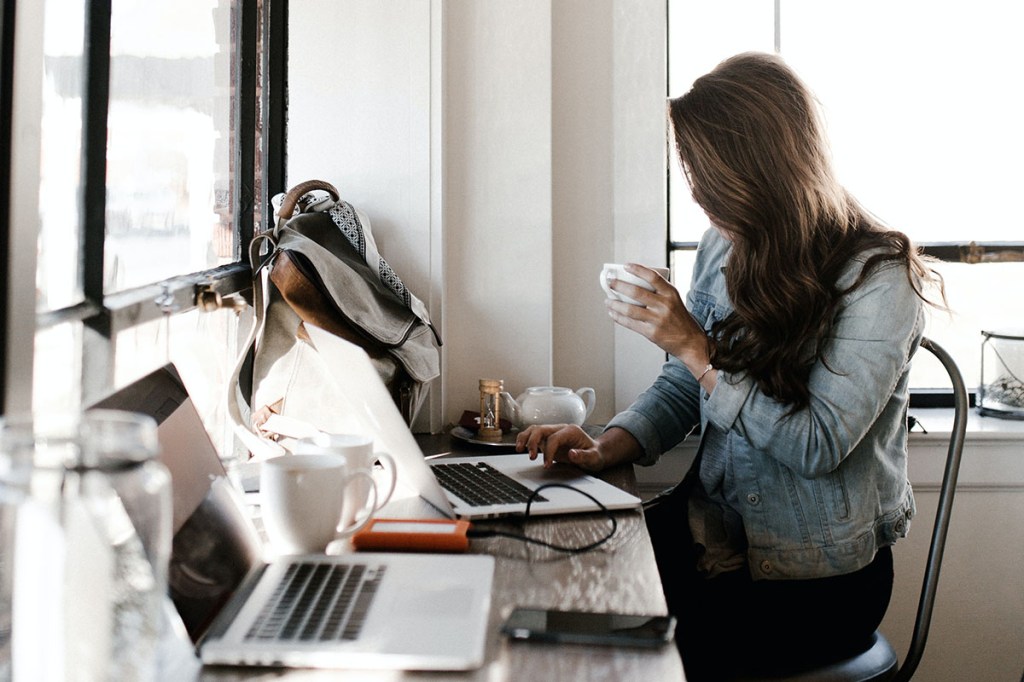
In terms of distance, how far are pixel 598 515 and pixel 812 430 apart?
39 centimetres

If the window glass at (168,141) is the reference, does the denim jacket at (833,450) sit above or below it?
below

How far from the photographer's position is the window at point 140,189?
115 cm

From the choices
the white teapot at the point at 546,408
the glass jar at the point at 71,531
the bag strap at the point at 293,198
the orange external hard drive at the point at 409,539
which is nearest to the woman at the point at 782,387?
the white teapot at the point at 546,408

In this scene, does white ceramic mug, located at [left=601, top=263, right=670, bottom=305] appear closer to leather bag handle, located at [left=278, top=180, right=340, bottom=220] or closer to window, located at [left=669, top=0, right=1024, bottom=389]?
leather bag handle, located at [left=278, top=180, right=340, bottom=220]

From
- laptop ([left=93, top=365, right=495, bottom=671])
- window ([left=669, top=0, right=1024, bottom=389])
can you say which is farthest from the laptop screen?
window ([left=669, top=0, right=1024, bottom=389])

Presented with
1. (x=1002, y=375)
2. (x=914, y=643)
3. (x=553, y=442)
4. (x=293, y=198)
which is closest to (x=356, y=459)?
(x=553, y=442)

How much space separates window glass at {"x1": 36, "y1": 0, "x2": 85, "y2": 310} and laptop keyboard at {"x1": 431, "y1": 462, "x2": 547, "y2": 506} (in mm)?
557

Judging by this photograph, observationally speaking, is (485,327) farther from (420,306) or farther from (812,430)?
(812,430)

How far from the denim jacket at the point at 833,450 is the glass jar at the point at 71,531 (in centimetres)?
111

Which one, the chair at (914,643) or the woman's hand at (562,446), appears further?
the woman's hand at (562,446)

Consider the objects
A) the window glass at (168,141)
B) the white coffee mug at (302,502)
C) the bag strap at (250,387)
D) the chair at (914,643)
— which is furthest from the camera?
the bag strap at (250,387)

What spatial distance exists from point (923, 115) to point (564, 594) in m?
1.88

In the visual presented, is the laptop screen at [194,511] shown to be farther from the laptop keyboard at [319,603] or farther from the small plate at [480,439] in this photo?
the small plate at [480,439]

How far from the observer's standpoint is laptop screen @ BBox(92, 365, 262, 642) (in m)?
0.91
